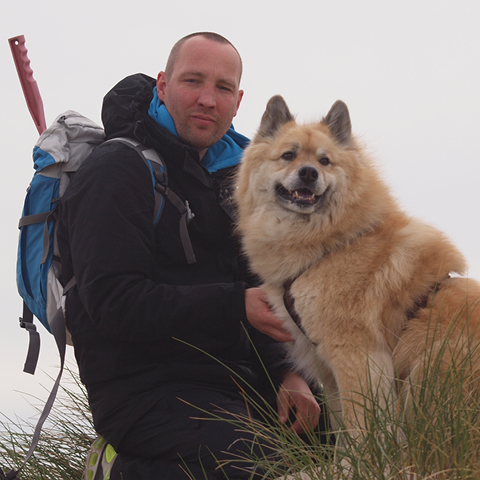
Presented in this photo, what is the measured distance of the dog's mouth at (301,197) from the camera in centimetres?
331

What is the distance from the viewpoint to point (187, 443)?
9.17 ft

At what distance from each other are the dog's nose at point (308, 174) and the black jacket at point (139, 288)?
566mm

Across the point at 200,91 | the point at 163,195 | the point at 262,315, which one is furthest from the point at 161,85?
the point at 262,315

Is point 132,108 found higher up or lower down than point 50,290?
higher up

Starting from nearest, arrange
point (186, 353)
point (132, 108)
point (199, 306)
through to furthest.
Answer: point (199, 306), point (186, 353), point (132, 108)

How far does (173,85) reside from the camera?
3465 mm

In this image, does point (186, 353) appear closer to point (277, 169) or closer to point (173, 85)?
point (277, 169)

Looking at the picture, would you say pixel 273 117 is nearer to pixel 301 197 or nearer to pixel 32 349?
pixel 301 197

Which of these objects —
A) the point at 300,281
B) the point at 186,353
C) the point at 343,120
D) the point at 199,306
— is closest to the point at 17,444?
the point at 186,353

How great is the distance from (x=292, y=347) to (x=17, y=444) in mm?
2061

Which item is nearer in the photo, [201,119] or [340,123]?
[201,119]

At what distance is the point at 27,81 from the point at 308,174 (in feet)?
6.75

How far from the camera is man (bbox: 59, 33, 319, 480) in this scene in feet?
9.42

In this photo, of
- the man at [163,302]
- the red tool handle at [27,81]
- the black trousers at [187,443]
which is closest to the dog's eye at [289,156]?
the man at [163,302]
